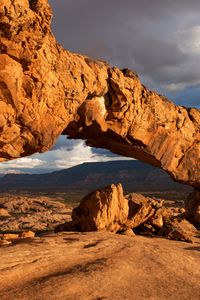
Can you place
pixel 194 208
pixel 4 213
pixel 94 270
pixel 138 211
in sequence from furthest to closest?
pixel 4 213, pixel 194 208, pixel 138 211, pixel 94 270

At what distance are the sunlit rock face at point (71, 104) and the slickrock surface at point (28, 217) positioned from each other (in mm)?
19764

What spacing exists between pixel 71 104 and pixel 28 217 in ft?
119

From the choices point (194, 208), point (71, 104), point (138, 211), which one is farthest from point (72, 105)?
point (194, 208)

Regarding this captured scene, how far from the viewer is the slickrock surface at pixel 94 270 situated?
13469 mm

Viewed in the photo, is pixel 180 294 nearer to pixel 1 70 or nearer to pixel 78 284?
pixel 78 284

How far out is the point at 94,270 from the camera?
609 inches

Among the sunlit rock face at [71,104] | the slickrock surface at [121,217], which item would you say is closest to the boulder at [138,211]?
the slickrock surface at [121,217]

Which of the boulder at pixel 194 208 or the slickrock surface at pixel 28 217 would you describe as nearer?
the boulder at pixel 194 208

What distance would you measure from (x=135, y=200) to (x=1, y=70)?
18010mm

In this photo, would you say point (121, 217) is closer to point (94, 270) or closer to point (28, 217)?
point (94, 270)

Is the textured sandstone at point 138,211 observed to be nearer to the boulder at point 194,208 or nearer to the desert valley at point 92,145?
the desert valley at point 92,145

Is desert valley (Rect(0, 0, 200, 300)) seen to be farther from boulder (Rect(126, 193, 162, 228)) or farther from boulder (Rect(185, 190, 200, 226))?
boulder (Rect(185, 190, 200, 226))

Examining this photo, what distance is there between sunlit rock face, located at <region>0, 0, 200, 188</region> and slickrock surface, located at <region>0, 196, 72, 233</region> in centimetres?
1976

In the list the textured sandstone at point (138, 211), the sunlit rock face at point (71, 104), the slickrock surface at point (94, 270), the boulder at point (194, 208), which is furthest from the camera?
the boulder at point (194, 208)
